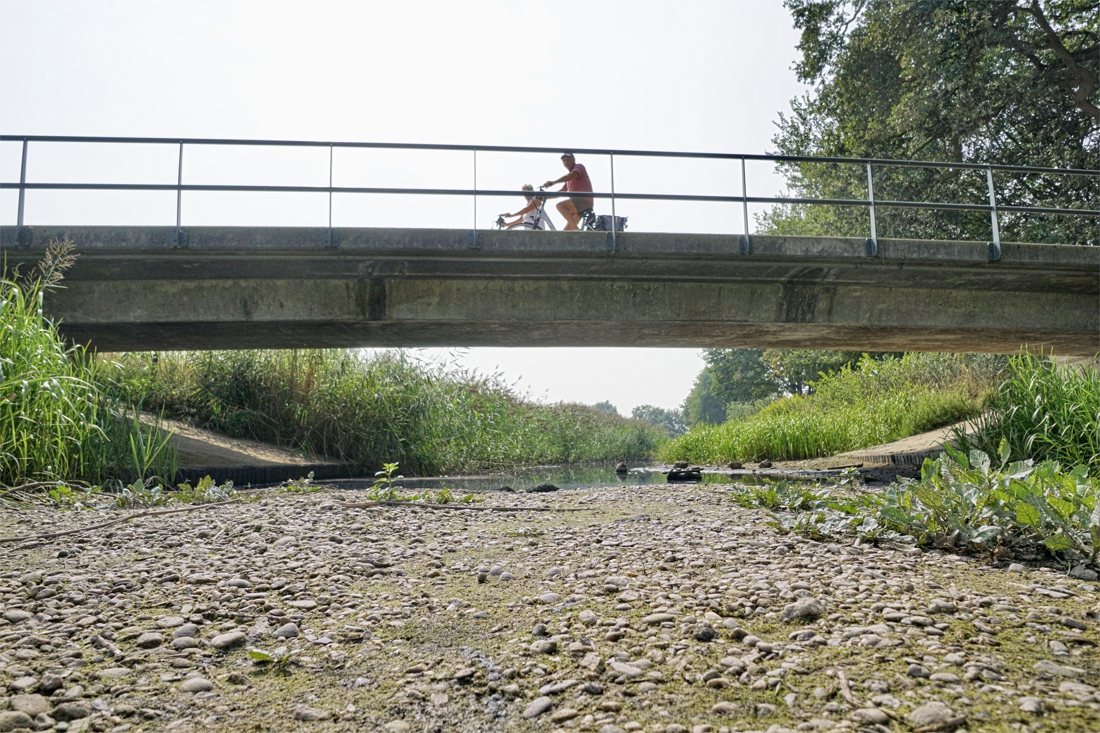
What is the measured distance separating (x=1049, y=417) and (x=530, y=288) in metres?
7.66

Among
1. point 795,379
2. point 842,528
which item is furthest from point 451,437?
point 795,379

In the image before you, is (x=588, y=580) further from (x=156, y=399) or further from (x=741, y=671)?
(x=156, y=399)

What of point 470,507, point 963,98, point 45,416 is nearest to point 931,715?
point 470,507

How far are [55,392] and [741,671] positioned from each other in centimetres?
773

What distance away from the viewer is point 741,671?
252 cm

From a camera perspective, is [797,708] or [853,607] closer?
[797,708]

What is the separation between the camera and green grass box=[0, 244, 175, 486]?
7277mm

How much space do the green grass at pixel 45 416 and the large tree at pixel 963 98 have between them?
66.4ft

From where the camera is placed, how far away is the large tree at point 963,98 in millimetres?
19125

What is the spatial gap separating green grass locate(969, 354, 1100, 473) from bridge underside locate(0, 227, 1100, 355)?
352cm

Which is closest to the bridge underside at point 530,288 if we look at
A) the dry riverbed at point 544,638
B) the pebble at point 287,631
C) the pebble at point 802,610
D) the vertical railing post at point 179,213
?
the vertical railing post at point 179,213

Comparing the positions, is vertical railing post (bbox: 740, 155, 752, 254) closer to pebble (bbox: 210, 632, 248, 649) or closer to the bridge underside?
→ the bridge underside

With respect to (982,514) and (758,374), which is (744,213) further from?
(758,374)

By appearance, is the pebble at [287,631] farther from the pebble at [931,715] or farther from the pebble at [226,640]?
the pebble at [931,715]
